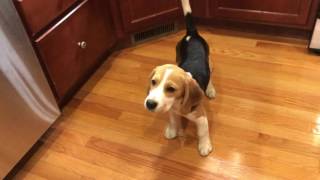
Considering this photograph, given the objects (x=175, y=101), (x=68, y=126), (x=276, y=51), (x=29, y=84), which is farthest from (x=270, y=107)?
(x=29, y=84)

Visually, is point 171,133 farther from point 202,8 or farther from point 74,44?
point 202,8

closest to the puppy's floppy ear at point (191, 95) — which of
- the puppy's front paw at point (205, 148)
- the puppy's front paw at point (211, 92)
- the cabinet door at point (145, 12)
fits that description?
the puppy's front paw at point (205, 148)

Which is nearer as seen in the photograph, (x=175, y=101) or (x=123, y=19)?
(x=175, y=101)

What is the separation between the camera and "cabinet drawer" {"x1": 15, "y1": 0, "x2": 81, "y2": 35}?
51.9 inches

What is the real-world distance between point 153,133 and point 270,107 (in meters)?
0.57

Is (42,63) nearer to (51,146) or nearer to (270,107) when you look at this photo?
(51,146)

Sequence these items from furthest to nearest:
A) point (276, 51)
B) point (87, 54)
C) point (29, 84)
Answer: point (276, 51) → point (87, 54) → point (29, 84)

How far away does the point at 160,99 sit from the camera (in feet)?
3.86

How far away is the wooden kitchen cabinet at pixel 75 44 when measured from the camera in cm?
150

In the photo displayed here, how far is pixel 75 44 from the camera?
1.66m

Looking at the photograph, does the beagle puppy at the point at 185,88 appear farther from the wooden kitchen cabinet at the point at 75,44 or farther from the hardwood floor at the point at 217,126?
the wooden kitchen cabinet at the point at 75,44

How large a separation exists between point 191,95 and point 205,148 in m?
0.31

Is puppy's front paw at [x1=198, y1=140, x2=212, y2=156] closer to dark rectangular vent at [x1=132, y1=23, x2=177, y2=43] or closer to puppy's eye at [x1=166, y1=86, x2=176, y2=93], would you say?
puppy's eye at [x1=166, y1=86, x2=176, y2=93]

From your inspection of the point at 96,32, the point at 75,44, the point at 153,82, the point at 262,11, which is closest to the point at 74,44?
the point at 75,44
